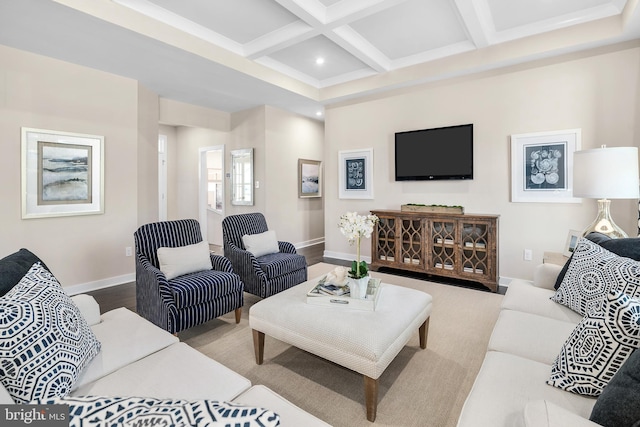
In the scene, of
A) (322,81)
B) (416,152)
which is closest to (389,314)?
(416,152)

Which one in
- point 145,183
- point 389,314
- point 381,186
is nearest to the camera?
point 389,314

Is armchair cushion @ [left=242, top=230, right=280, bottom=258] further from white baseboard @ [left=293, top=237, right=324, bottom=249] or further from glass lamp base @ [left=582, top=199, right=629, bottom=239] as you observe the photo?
glass lamp base @ [left=582, top=199, right=629, bottom=239]

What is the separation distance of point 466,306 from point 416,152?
2201 millimetres

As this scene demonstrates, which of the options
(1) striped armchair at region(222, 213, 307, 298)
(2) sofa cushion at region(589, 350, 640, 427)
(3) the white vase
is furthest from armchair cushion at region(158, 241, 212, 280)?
(2) sofa cushion at region(589, 350, 640, 427)

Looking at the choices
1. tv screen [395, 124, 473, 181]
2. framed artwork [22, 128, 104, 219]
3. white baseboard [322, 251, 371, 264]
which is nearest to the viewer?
framed artwork [22, 128, 104, 219]

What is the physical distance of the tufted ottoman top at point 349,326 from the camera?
1.62 metres

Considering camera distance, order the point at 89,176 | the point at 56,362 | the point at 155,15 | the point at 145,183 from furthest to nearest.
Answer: the point at 145,183
the point at 89,176
the point at 155,15
the point at 56,362

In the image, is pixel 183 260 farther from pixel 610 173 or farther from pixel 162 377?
pixel 610 173

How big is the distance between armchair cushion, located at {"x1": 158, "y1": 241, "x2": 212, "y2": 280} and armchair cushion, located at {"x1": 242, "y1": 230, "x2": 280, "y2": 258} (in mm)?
575

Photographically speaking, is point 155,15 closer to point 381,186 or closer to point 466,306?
point 381,186

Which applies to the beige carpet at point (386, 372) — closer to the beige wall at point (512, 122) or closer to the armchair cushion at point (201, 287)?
the armchair cushion at point (201, 287)

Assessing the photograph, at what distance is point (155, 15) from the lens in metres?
3.02

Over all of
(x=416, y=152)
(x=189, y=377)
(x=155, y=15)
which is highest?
(x=155, y=15)

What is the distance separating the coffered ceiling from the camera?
2.84 meters
